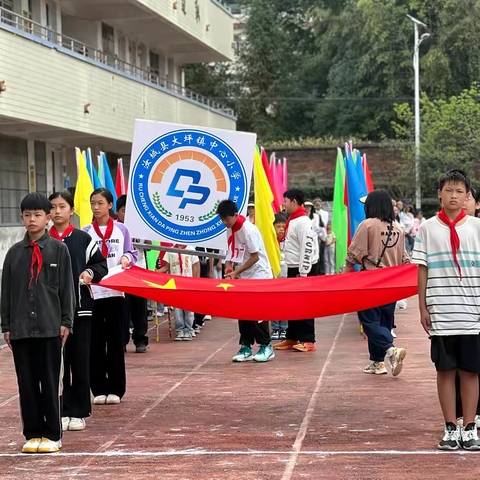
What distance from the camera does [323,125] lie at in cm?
6103

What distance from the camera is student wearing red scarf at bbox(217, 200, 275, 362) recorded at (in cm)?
1114

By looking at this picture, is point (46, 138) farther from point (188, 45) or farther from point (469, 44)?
point (469, 44)

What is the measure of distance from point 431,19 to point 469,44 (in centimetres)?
293

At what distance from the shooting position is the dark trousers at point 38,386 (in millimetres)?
7469

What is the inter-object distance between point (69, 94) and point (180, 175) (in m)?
12.8

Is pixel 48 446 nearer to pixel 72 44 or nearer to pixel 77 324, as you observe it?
pixel 77 324

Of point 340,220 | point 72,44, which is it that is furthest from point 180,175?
point 72,44

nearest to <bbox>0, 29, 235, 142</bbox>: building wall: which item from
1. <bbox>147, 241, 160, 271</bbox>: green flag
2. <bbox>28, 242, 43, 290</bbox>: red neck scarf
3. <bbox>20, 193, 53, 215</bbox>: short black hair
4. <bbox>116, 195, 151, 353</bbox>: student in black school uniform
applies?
<bbox>147, 241, 160, 271</bbox>: green flag

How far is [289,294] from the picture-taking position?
8891 mm

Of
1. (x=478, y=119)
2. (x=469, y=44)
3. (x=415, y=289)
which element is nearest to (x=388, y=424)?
(x=415, y=289)

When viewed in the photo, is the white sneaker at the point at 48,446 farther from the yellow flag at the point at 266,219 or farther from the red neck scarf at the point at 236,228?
the yellow flag at the point at 266,219

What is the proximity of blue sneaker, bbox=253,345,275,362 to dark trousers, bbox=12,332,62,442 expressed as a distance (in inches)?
176

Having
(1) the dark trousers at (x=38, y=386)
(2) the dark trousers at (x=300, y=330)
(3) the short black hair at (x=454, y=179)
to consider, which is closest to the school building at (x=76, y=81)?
(2) the dark trousers at (x=300, y=330)

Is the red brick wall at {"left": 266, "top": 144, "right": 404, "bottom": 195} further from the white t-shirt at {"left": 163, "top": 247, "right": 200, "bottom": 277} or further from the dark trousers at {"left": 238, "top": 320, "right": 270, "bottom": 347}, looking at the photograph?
the dark trousers at {"left": 238, "top": 320, "right": 270, "bottom": 347}
